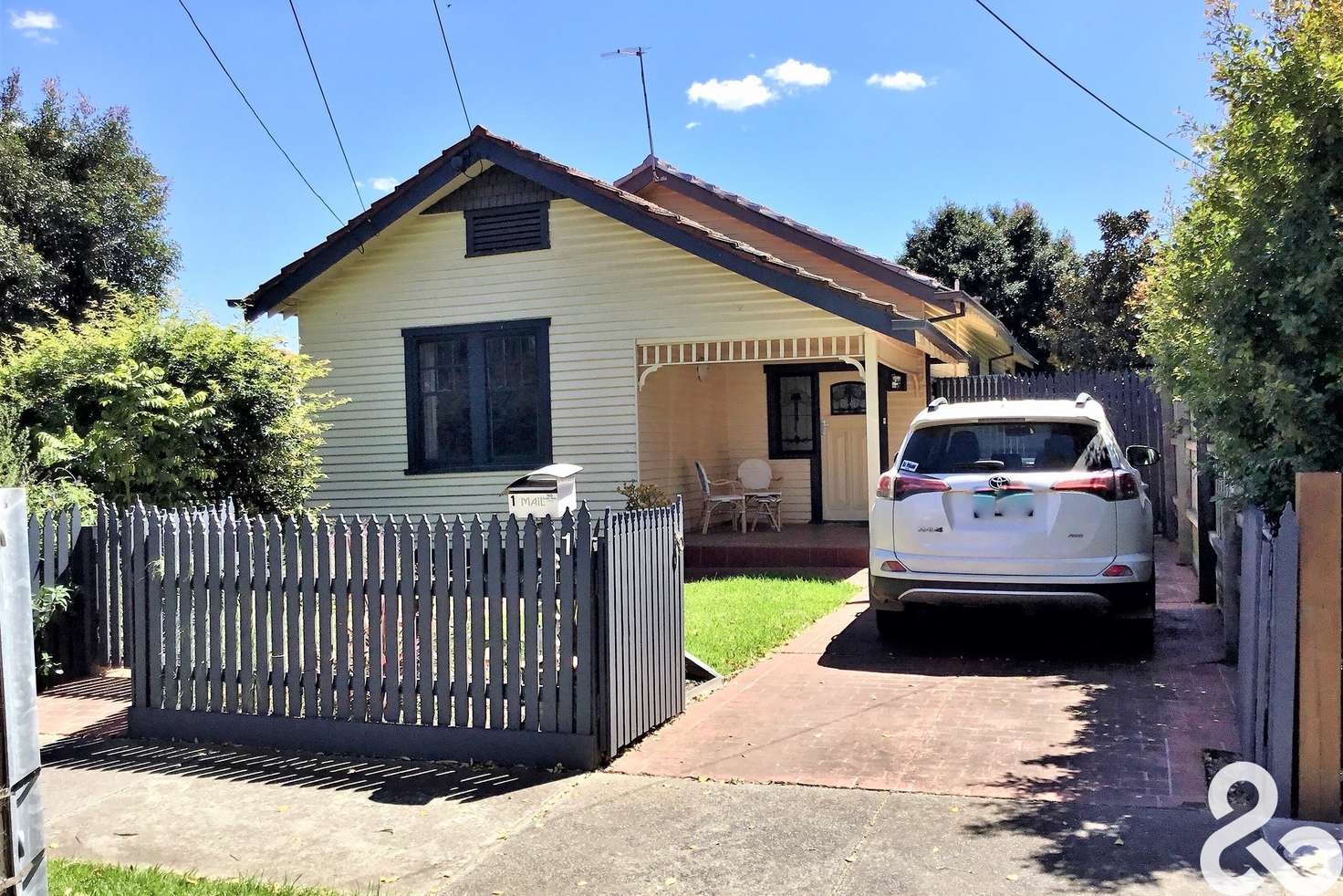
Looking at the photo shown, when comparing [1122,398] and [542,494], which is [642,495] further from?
[1122,398]

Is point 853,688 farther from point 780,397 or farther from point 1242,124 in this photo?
point 780,397

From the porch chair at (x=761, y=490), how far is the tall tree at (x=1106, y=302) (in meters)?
11.4

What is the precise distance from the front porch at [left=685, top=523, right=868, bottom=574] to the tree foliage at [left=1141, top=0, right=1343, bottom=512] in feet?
20.6

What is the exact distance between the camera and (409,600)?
5.67m

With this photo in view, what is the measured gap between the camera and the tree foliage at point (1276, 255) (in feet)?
15.9

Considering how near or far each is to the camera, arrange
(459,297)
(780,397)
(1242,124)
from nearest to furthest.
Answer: (1242,124) < (459,297) < (780,397)

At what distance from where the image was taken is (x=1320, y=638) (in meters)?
4.25

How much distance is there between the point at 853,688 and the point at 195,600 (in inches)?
159

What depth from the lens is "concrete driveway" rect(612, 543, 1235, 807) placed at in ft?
16.5

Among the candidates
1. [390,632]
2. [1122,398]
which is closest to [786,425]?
[1122,398]

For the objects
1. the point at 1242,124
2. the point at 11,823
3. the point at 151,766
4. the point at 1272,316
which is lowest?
the point at 151,766

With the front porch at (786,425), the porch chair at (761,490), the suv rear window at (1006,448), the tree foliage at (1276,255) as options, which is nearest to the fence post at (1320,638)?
the tree foliage at (1276,255)

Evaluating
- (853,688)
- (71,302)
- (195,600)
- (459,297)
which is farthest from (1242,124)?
(71,302)

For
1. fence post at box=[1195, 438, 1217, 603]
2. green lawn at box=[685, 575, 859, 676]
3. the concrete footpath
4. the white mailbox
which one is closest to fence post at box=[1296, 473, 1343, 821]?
the concrete footpath
